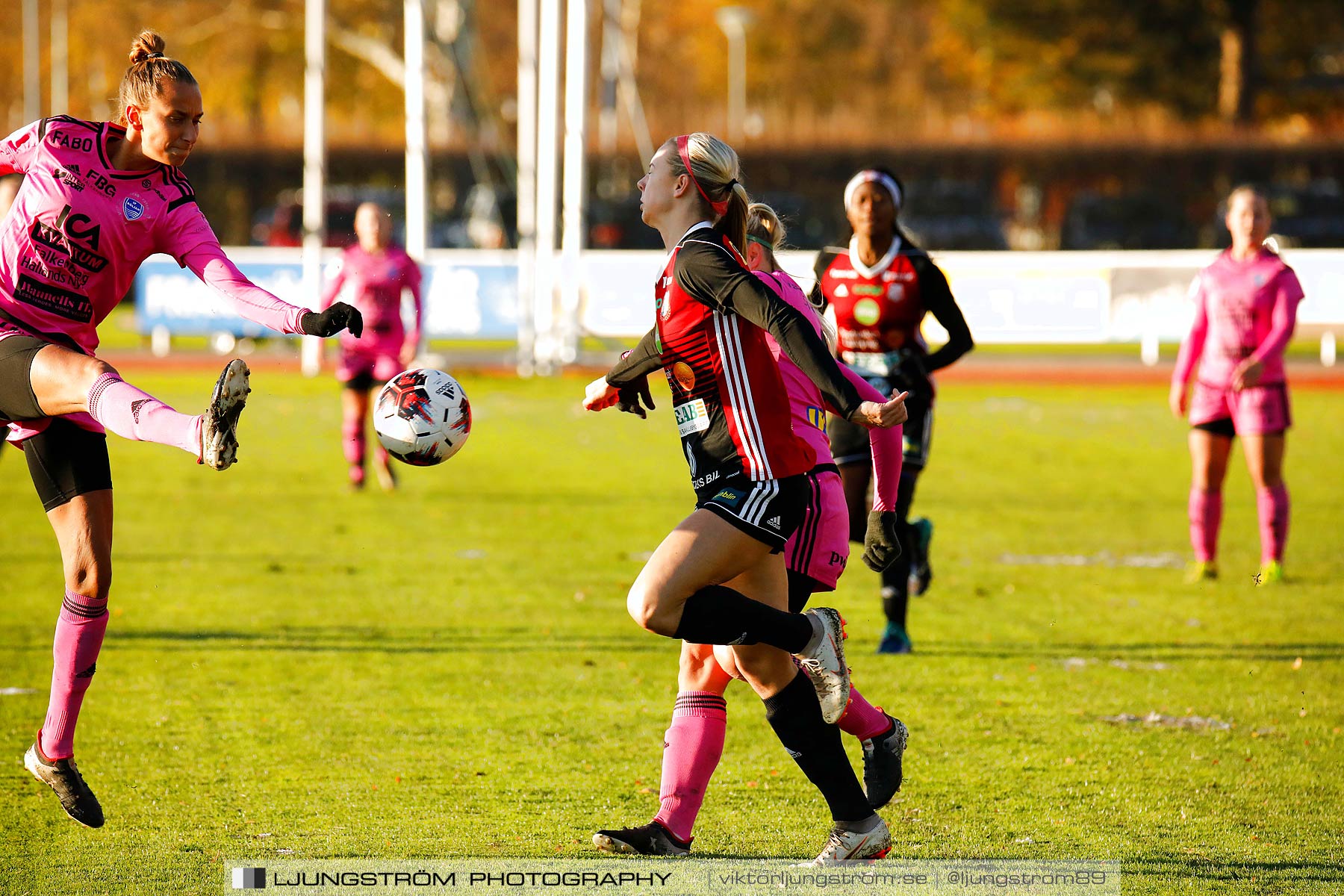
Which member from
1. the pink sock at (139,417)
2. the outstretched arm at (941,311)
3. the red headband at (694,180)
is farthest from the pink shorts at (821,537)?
the outstretched arm at (941,311)

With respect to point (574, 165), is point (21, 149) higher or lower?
lower

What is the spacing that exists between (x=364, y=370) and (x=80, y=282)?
819cm

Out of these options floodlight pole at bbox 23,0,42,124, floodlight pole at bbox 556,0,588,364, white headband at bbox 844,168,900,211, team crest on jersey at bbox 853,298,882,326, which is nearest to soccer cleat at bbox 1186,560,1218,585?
team crest on jersey at bbox 853,298,882,326

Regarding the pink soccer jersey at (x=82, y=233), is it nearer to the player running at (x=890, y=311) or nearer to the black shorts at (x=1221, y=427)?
the player running at (x=890, y=311)

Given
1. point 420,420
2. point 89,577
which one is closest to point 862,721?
point 420,420

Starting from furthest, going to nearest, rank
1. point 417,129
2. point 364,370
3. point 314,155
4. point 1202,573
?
point 417,129 → point 314,155 → point 364,370 → point 1202,573

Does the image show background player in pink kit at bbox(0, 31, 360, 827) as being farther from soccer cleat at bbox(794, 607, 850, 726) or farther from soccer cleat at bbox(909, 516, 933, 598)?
soccer cleat at bbox(909, 516, 933, 598)

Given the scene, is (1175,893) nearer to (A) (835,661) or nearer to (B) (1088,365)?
(A) (835,661)

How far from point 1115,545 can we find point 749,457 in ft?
23.3

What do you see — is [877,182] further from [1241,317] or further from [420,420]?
[420,420]

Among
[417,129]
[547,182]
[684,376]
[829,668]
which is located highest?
[417,129]

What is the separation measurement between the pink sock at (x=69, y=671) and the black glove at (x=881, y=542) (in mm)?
2329

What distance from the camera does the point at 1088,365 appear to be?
25.4m

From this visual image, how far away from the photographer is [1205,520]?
9.49 metres
